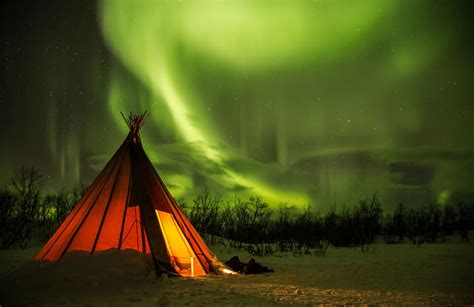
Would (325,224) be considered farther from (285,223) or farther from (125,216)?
(125,216)

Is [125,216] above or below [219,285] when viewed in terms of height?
above

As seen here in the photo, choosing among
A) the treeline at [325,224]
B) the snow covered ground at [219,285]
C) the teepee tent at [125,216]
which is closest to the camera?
the snow covered ground at [219,285]

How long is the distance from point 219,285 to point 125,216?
258cm

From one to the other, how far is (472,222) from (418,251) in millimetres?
8246

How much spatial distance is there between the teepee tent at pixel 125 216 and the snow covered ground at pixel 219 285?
775 millimetres

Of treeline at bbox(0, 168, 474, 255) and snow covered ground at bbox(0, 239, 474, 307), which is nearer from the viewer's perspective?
snow covered ground at bbox(0, 239, 474, 307)

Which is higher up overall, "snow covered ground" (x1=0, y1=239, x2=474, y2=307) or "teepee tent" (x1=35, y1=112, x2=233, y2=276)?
"teepee tent" (x1=35, y1=112, x2=233, y2=276)

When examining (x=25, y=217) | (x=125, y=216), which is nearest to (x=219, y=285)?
(x=125, y=216)

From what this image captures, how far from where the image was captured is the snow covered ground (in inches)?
197

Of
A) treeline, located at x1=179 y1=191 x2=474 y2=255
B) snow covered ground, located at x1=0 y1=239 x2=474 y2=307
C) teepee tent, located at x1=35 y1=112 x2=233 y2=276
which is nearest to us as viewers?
snow covered ground, located at x1=0 y1=239 x2=474 y2=307

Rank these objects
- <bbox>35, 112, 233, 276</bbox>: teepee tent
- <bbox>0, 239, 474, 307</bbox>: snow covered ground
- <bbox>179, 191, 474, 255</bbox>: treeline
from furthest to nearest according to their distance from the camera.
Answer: <bbox>179, 191, 474, 255</bbox>: treeline
<bbox>35, 112, 233, 276</bbox>: teepee tent
<bbox>0, 239, 474, 307</bbox>: snow covered ground

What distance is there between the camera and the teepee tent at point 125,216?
24.5 ft

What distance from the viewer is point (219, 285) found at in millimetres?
6184

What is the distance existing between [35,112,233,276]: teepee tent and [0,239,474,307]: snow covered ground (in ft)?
2.54
